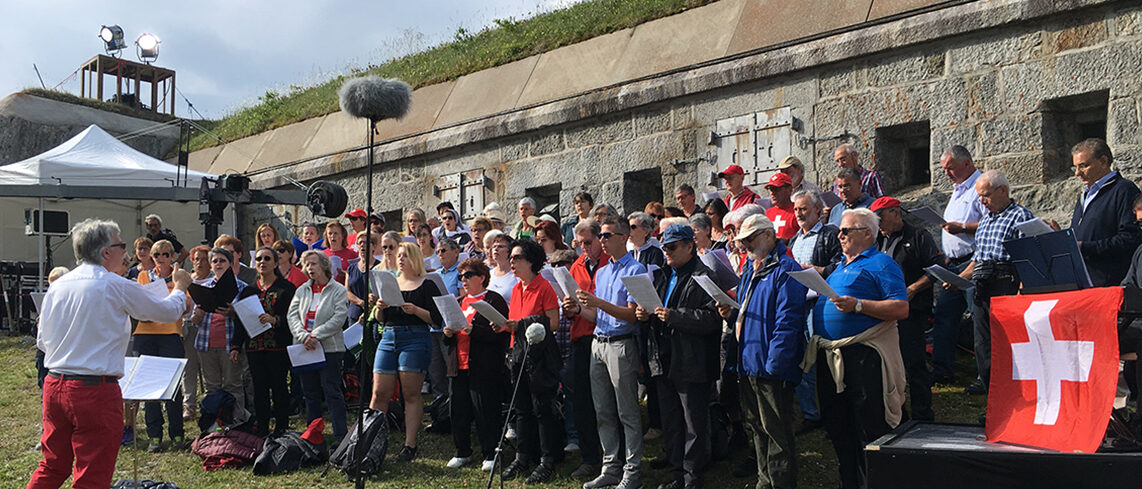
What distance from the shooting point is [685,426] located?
20.4ft

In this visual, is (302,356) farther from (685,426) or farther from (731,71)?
(731,71)

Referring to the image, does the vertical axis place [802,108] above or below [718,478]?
above

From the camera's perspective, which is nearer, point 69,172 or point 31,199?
point 69,172

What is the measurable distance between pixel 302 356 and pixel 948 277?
4.85 m

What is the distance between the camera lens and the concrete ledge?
8.02 meters

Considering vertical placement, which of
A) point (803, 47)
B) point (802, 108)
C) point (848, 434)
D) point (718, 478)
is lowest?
point (718, 478)

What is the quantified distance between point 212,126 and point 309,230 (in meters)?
12.0

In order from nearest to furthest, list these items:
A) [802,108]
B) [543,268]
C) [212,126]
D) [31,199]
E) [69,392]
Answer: [69,392] < [543,268] < [802,108] < [31,199] < [212,126]

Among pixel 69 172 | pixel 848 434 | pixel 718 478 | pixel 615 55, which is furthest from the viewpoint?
pixel 69 172

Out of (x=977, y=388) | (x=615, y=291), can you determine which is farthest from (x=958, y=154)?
(x=615, y=291)

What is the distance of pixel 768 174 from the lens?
9391 mm

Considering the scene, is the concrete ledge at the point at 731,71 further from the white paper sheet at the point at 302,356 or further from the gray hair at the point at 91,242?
the gray hair at the point at 91,242

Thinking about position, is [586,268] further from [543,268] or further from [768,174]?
[768,174]

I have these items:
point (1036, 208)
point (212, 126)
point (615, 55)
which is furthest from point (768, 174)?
point (212, 126)
